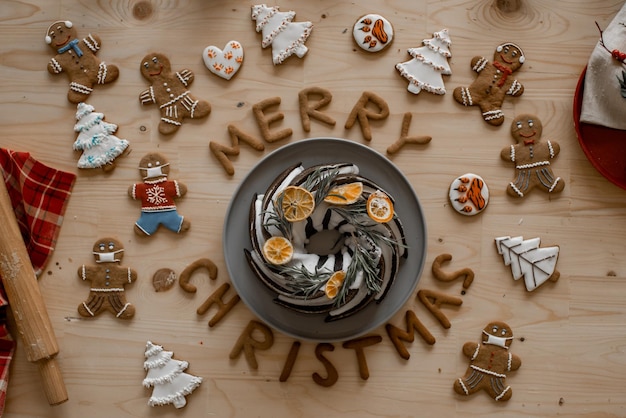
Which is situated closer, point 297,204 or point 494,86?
point 297,204

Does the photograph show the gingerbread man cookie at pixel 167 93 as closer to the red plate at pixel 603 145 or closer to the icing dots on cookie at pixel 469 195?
the icing dots on cookie at pixel 469 195

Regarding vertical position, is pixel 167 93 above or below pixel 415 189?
above

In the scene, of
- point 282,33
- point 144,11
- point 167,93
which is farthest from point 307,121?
point 144,11

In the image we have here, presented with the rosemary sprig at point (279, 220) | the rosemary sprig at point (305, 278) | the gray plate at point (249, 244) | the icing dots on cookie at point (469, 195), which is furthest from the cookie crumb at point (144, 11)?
the icing dots on cookie at point (469, 195)

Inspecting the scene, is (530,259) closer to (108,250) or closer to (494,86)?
(494,86)

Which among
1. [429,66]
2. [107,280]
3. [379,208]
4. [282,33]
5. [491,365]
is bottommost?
[491,365]
